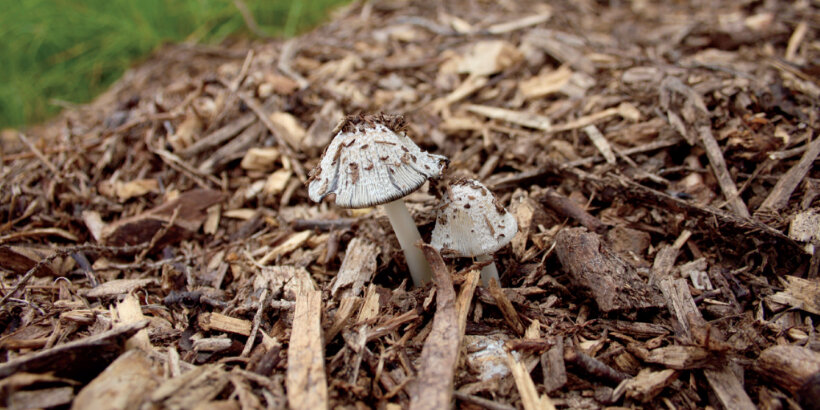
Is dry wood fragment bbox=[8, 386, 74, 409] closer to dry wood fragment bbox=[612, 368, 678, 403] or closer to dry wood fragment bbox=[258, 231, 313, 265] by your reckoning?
dry wood fragment bbox=[258, 231, 313, 265]

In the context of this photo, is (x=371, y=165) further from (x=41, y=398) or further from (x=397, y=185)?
(x=41, y=398)

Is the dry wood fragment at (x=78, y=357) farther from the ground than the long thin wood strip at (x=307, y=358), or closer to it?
farther from the ground

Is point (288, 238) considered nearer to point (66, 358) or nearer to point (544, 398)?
point (66, 358)

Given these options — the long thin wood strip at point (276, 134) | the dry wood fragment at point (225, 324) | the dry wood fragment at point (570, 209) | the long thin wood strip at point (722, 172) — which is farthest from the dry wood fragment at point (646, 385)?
the long thin wood strip at point (276, 134)

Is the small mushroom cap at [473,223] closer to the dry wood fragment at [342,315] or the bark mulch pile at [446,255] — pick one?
the bark mulch pile at [446,255]

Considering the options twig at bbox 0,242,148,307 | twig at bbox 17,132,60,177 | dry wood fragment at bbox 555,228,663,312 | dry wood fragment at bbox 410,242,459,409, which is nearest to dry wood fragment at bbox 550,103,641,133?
dry wood fragment at bbox 555,228,663,312

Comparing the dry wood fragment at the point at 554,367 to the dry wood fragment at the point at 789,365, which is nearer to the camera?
the dry wood fragment at the point at 789,365

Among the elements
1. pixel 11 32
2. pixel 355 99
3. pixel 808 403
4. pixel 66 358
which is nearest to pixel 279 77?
pixel 355 99
